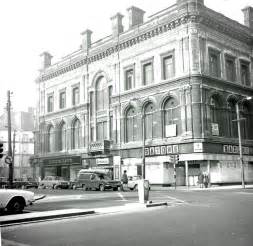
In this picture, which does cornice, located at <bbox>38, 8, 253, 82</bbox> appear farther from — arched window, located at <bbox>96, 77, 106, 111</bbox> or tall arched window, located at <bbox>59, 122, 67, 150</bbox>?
tall arched window, located at <bbox>59, 122, 67, 150</bbox>

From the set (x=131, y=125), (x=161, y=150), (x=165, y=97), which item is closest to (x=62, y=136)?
(x=131, y=125)

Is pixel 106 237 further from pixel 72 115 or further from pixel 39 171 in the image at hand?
pixel 39 171

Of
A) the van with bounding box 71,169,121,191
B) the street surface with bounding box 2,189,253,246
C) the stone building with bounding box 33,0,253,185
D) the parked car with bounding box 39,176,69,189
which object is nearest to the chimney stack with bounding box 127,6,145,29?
the stone building with bounding box 33,0,253,185

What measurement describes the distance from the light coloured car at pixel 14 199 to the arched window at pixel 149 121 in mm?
26542

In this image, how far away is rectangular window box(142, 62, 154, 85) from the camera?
139 feet

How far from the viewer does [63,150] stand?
5328cm

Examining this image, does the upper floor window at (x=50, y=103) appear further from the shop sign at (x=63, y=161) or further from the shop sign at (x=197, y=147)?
the shop sign at (x=197, y=147)

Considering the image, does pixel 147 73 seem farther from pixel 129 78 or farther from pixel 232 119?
pixel 232 119

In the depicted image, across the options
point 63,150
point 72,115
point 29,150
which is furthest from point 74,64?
point 29,150

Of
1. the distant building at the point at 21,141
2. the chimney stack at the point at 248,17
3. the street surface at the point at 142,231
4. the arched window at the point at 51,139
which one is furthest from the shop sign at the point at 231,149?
the distant building at the point at 21,141

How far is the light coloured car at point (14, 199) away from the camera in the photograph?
14.5 meters

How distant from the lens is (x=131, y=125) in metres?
43.8

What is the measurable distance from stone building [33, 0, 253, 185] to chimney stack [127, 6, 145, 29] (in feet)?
0.38

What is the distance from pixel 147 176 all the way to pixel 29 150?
165 feet
